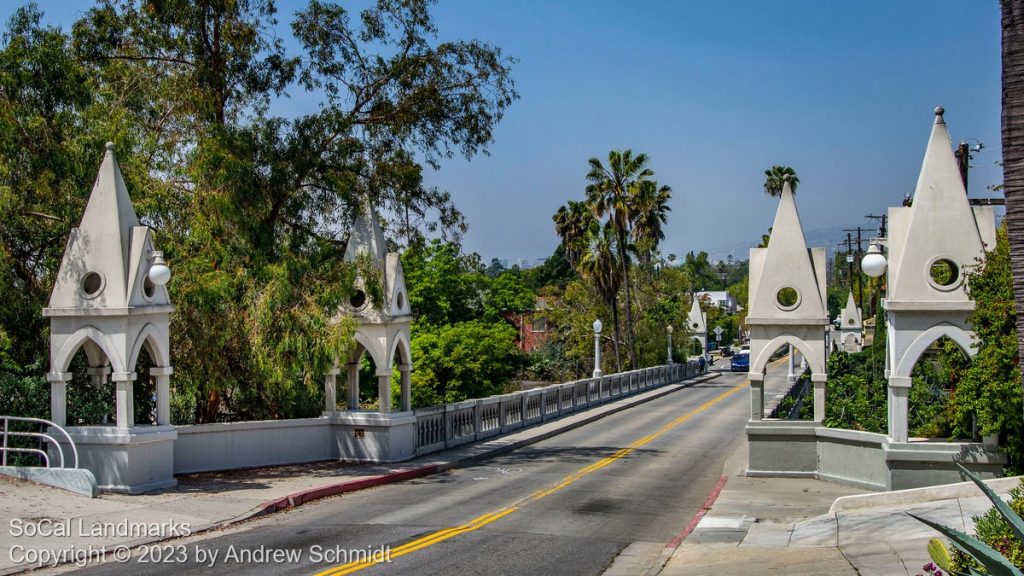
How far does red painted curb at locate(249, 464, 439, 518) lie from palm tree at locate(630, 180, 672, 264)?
36.4m

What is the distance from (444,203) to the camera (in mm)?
26594

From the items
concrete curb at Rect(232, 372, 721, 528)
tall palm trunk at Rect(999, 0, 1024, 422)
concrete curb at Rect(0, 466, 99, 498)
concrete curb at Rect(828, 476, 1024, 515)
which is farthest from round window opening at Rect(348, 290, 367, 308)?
tall palm trunk at Rect(999, 0, 1024, 422)

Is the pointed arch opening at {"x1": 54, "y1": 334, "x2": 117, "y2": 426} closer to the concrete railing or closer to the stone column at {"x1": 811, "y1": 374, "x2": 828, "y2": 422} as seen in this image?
the concrete railing

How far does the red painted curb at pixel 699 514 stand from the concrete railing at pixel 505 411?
24.1 feet

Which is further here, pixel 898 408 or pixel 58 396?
pixel 58 396

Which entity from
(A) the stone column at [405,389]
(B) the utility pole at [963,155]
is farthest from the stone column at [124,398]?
(B) the utility pole at [963,155]

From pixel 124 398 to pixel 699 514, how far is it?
10.4m

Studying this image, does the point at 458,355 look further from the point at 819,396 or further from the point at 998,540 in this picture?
the point at 998,540

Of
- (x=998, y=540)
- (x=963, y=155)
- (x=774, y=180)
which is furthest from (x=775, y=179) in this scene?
(x=998, y=540)

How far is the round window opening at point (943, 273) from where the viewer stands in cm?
1695

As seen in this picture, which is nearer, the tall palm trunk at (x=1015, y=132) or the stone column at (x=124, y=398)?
the tall palm trunk at (x=1015, y=132)

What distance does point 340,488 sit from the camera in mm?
18531

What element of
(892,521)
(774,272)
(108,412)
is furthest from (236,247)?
(892,521)

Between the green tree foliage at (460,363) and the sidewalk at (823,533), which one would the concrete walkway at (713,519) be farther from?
the green tree foliage at (460,363)
